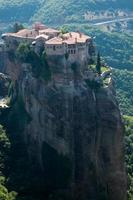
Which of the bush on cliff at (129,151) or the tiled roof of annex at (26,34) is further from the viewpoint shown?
the tiled roof of annex at (26,34)

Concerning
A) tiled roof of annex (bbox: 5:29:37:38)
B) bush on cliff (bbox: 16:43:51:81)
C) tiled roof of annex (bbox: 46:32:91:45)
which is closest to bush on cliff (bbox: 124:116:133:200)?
bush on cliff (bbox: 16:43:51:81)

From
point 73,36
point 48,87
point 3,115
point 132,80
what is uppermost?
point 73,36

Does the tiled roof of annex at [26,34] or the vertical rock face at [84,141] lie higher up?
the tiled roof of annex at [26,34]

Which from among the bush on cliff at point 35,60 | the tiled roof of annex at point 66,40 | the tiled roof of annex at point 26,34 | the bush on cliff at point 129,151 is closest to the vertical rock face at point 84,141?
the bush on cliff at point 35,60

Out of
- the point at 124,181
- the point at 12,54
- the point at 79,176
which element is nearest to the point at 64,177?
the point at 79,176

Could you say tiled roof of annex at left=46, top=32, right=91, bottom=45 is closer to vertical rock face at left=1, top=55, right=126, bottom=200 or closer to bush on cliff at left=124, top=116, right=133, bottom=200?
vertical rock face at left=1, top=55, right=126, bottom=200

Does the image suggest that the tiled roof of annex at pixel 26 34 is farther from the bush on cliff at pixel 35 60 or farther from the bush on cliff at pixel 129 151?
the bush on cliff at pixel 129 151

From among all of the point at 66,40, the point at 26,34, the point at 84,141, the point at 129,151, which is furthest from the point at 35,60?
the point at 129,151

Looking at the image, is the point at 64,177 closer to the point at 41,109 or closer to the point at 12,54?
the point at 41,109
